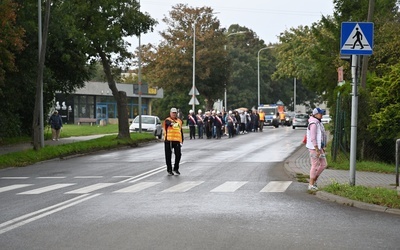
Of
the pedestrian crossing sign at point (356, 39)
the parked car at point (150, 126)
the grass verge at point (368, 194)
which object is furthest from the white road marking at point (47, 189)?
the parked car at point (150, 126)

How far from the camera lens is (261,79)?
10700 centimetres

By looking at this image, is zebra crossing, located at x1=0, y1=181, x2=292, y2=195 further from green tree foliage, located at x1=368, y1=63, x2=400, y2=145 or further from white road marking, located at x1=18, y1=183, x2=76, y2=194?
green tree foliage, located at x1=368, y1=63, x2=400, y2=145

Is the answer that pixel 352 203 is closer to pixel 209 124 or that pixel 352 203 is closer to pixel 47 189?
pixel 47 189

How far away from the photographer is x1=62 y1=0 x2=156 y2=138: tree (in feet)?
121

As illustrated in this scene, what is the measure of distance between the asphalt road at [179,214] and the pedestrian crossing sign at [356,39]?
3076 millimetres

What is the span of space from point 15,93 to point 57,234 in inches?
1052

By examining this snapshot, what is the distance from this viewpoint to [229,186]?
16922 millimetres

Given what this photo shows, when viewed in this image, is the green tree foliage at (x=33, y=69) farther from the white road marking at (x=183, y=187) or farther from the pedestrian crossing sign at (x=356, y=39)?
the pedestrian crossing sign at (x=356, y=39)

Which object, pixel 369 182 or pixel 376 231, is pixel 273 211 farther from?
pixel 369 182

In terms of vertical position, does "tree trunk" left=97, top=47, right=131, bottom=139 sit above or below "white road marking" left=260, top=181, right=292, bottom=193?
above

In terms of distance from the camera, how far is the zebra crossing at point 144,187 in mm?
15930

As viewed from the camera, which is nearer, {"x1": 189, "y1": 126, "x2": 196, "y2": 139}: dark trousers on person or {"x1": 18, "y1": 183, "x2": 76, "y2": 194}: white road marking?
{"x1": 18, "y1": 183, "x2": 76, "y2": 194}: white road marking

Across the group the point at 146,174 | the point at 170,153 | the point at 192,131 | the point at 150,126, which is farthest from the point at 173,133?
the point at 150,126

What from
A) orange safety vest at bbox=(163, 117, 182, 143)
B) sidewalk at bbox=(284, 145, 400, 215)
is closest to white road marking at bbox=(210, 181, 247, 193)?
sidewalk at bbox=(284, 145, 400, 215)
